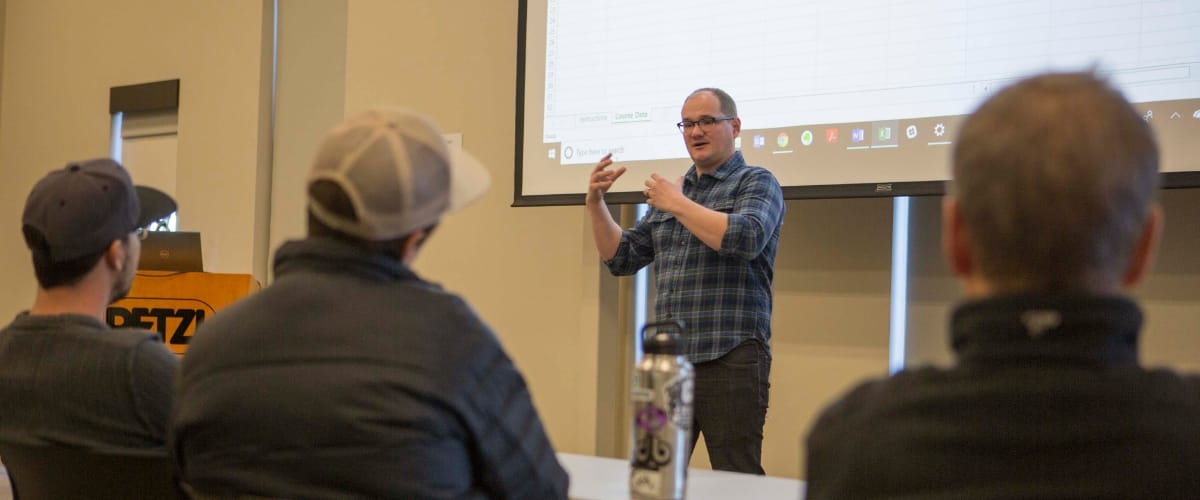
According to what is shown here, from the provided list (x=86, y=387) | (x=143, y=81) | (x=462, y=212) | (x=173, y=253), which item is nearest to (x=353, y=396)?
(x=86, y=387)

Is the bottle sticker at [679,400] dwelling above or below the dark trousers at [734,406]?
above

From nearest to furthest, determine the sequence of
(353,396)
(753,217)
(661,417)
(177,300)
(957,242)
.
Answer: (957,242)
(353,396)
(661,417)
(753,217)
(177,300)

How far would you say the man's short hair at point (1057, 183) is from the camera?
2.31ft

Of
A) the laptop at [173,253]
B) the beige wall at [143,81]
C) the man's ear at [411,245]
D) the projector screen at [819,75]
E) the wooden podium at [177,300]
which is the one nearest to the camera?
the man's ear at [411,245]

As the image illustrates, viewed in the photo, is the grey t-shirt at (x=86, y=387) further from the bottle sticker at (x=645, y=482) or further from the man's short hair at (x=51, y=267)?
the bottle sticker at (x=645, y=482)

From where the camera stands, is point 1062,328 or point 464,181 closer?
point 1062,328

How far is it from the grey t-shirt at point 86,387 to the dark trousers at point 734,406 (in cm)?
149

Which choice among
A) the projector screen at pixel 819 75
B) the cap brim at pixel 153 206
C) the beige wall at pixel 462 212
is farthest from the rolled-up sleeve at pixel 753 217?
the cap brim at pixel 153 206

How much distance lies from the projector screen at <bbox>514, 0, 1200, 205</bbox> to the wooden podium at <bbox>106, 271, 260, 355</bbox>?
107 centimetres

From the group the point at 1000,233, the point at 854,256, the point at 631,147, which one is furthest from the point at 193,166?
the point at 1000,233

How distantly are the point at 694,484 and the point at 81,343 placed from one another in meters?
0.92

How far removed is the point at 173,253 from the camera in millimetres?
3539

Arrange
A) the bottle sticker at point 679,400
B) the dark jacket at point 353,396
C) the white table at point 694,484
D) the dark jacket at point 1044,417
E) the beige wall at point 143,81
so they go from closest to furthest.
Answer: the dark jacket at point 1044,417 → the dark jacket at point 353,396 → the bottle sticker at point 679,400 → the white table at point 694,484 → the beige wall at point 143,81

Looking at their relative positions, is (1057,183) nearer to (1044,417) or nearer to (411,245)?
(1044,417)
